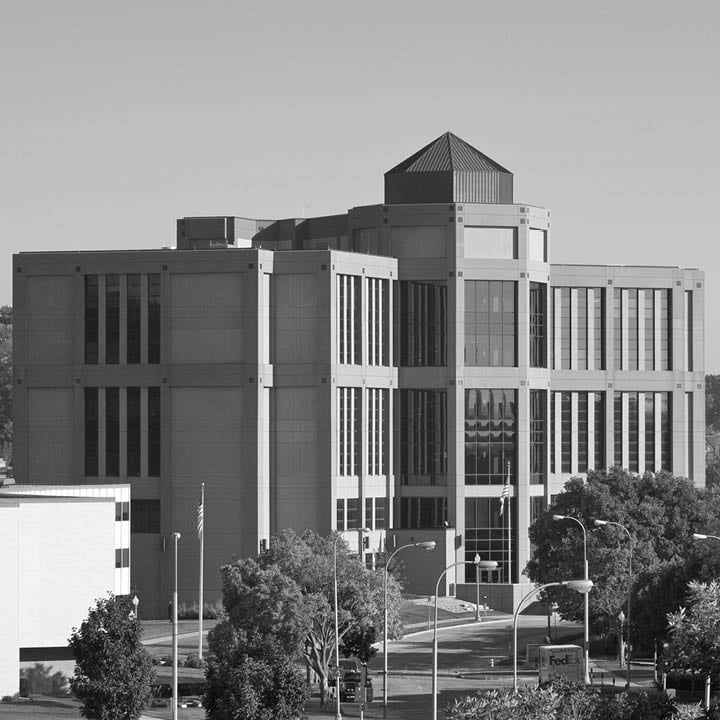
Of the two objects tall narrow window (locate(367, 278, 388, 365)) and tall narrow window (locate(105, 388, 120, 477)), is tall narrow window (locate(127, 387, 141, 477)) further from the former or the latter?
tall narrow window (locate(367, 278, 388, 365))

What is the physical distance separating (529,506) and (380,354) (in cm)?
1752

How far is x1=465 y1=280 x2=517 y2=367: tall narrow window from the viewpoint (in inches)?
6344

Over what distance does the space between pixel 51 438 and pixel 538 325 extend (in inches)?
1607

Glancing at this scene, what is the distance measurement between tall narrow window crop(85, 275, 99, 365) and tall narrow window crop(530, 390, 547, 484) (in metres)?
36.3

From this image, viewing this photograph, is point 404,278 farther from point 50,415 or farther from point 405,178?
point 50,415

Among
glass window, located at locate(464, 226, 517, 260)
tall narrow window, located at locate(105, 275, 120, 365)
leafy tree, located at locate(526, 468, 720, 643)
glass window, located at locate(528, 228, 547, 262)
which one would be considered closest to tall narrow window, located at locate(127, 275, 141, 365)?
tall narrow window, located at locate(105, 275, 120, 365)

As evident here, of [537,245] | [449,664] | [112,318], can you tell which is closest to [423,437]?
[537,245]

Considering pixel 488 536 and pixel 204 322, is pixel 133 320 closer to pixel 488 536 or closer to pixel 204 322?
pixel 204 322

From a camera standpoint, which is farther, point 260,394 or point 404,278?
point 404,278

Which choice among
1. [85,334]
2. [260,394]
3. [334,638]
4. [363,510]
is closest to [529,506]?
[363,510]

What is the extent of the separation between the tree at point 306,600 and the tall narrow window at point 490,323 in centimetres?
4919

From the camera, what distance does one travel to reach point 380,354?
522ft

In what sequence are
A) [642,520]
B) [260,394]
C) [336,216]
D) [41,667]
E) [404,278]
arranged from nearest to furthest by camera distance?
[41,667], [642,520], [260,394], [404,278], [336,216]

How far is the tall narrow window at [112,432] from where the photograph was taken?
15212cm
